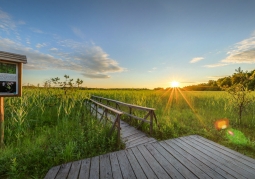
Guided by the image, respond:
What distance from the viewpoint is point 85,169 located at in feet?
9.29

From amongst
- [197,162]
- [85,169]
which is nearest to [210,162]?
[197,162]

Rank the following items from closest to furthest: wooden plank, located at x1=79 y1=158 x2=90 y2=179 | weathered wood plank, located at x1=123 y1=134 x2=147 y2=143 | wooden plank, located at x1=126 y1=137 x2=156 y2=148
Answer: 1. wooden plank, located at x1=79 y1=158 x2=90 y2=179
2. wooden plank, located at x1=126 y1=137 x2=156 y2=148
3. weathered wood plank, located at x1=123 y1=134 x2=147 y2=143

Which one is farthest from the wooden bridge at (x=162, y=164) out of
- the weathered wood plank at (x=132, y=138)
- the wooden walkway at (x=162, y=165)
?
the weathered wood plank at (x=132, y=138)

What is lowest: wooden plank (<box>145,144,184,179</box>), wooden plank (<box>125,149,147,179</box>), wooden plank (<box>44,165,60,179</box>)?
wooden plank (<box>44,165,60,179</box>)

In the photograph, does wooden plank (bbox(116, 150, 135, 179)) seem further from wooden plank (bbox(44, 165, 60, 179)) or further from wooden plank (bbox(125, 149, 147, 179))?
wooden plank (bbox(44, 165, 60, 179))

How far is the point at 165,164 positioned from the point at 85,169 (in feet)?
5.85

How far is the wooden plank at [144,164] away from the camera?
2643 millimetres

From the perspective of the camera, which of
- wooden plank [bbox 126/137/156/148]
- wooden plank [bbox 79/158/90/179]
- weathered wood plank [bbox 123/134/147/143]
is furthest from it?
weathered wood plank [bbox 123/134/147/143]

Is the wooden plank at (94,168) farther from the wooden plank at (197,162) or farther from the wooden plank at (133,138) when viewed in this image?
the wooden plank at (197,162)

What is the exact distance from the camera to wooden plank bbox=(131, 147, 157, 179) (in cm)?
264

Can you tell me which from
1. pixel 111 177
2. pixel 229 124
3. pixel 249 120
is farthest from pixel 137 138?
pixel 249 120

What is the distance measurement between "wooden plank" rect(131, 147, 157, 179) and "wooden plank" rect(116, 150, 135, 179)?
0.92ft

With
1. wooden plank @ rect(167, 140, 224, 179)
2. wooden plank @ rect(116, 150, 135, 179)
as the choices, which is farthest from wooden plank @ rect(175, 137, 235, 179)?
wooden plank @ rect(116, 150, 135, 179)

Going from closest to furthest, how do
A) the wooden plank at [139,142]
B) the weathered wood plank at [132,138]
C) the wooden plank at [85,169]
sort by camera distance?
1. the wooden plank at [85,169]
2. the wooden plank at [139,142]
3. the weathered wood plank at [132,138]
